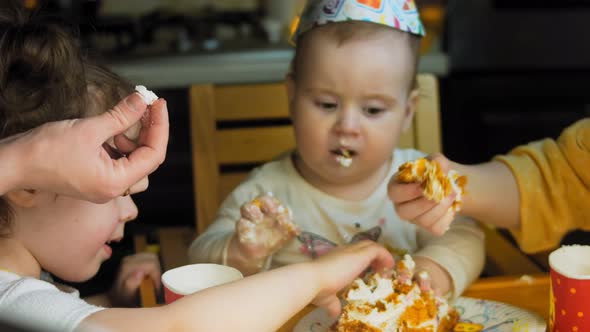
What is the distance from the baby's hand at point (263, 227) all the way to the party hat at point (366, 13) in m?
0.39

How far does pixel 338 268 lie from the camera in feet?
3.04

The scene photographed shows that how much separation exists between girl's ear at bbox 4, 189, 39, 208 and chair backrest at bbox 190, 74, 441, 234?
82 cm

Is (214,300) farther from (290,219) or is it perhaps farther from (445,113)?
(445,113)

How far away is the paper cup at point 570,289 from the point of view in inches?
35.0

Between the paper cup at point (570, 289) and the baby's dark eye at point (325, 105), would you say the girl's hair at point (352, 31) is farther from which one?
the paper cup at point (570, 289)

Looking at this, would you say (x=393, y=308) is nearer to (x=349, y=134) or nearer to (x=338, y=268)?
(x=338, y=268)

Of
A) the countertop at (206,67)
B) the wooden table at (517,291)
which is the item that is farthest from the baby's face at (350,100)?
the countertop at (206,67)

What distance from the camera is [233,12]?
9.66ft

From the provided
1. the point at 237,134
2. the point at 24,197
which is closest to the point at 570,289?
the point at 24,197

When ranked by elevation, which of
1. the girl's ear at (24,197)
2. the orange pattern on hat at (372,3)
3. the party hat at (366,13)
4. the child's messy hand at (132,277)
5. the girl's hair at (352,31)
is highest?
the orange pattern on hat at (372,3)

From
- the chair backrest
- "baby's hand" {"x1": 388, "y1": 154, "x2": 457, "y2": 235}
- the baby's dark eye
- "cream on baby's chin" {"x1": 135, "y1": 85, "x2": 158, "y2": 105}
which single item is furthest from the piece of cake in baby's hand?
the chair backrest

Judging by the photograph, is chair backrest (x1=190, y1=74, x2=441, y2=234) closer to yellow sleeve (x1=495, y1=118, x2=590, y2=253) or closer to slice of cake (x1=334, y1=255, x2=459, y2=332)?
yellow sleeve (x1=495, y1=118, x2=590, y2=253)

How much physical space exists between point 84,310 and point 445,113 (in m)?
2.06

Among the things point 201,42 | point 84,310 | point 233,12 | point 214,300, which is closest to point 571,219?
point 214,300
